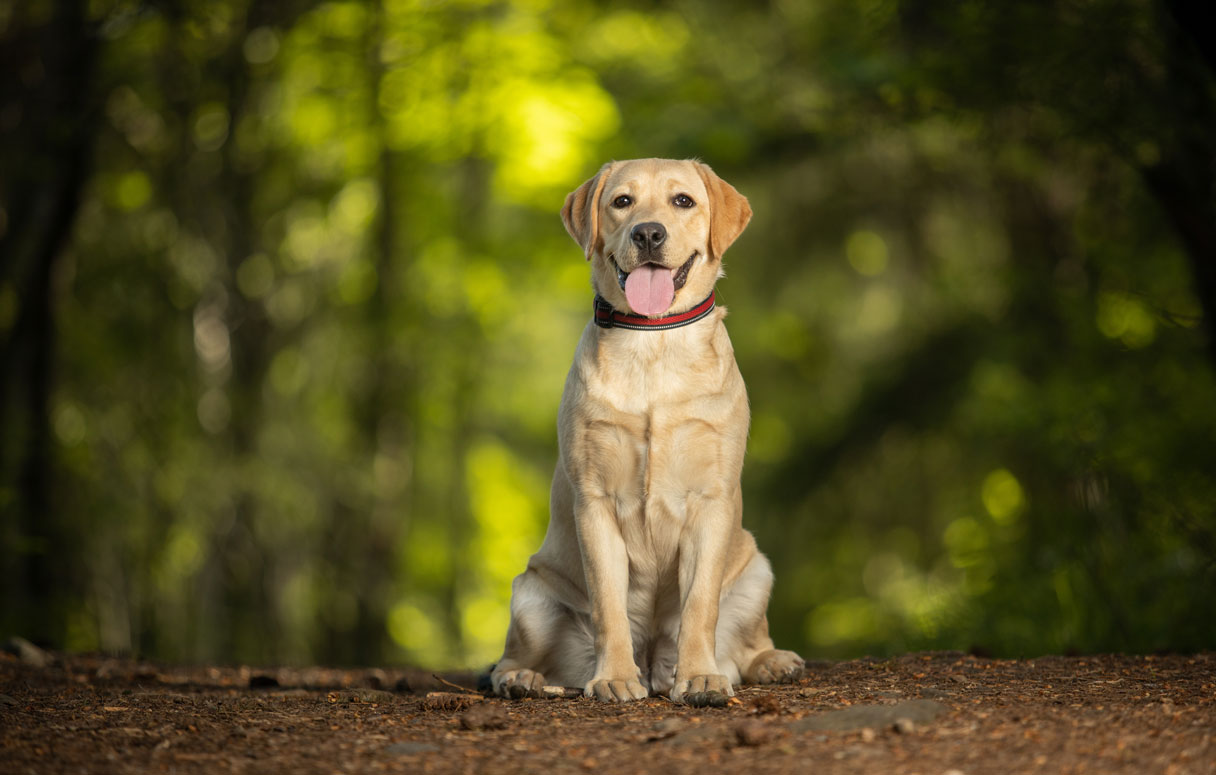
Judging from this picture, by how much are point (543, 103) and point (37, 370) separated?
6.95 metres

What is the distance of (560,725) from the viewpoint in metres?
3.79

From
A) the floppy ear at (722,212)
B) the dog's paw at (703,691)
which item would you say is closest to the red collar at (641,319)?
the floppy ear at (722,212)

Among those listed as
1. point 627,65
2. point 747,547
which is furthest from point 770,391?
point 747,547

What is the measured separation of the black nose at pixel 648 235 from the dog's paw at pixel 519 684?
181cm

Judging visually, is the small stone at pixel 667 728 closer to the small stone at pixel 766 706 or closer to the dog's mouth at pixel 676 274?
the small stone at pixel 766 706

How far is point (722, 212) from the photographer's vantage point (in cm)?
493

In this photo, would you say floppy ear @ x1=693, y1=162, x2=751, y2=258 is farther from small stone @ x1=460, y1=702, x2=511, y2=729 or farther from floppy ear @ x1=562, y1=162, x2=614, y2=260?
small stone @ x1=460, y1=702, x2=511, y2=729

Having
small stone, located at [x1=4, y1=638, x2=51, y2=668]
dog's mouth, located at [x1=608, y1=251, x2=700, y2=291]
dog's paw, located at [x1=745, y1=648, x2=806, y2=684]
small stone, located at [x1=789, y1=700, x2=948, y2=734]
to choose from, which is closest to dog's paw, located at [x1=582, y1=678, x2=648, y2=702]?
dog's paw, located at [x1=745, y1=648, x2=806, y2=684]

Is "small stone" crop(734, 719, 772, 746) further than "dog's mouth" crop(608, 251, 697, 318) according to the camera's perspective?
No

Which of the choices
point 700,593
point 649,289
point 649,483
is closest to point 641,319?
point 649,289

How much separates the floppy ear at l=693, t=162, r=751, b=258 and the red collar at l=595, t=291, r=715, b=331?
27 cm

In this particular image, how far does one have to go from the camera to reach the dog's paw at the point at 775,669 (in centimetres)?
488

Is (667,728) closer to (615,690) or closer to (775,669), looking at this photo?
(615,690)

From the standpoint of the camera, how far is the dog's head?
4.64 metres
